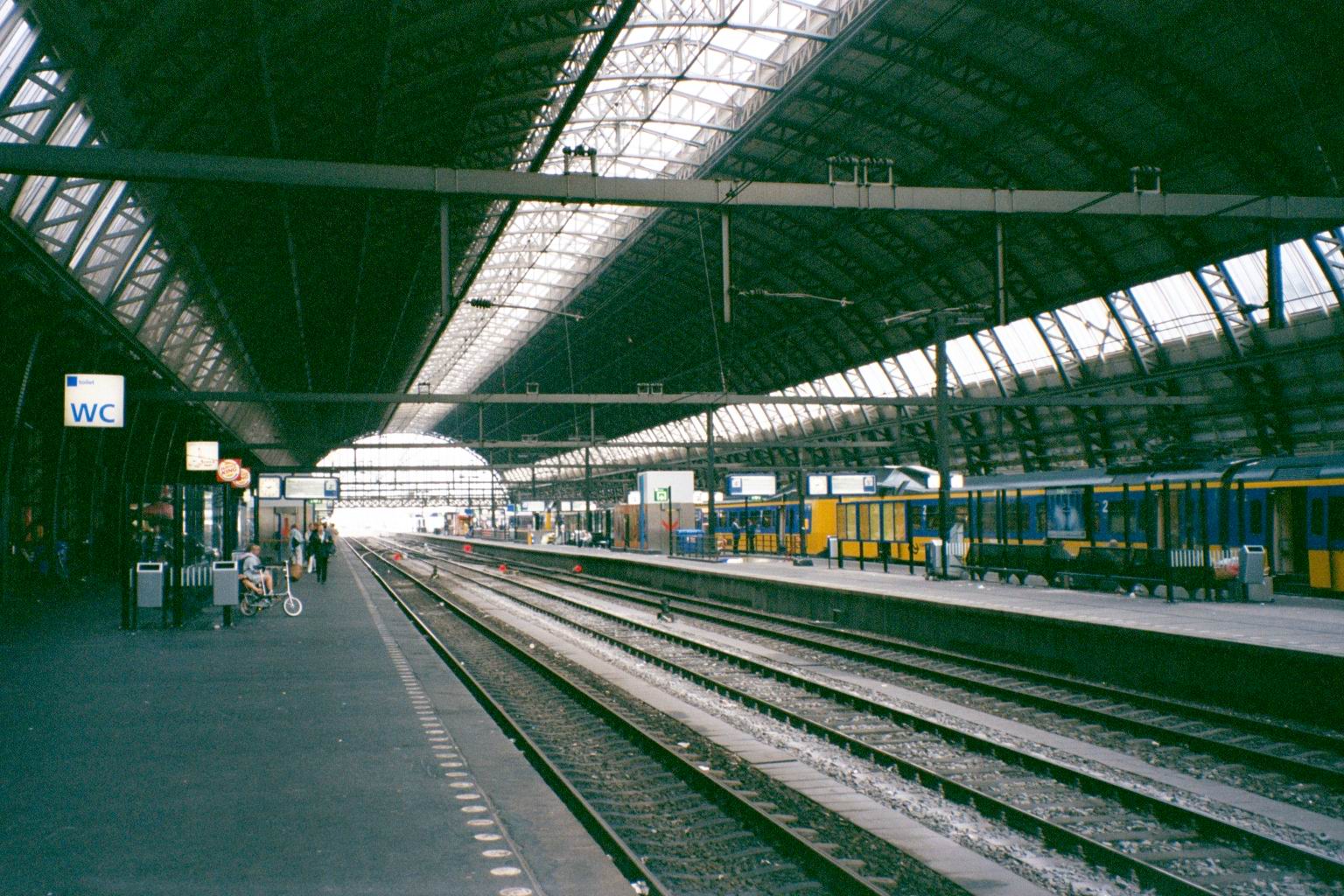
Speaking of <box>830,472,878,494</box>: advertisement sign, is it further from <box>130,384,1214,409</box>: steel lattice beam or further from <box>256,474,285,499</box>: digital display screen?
<box>256,474,285,499</box>: digital display screen

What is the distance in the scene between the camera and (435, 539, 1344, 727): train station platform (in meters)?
12.3

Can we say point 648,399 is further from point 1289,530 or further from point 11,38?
point 11,38

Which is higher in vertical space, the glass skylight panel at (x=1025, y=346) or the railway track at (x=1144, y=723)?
the glass skylight panel at (x=1025, y=346)

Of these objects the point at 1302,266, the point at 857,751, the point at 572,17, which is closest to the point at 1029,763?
the point at 857,751

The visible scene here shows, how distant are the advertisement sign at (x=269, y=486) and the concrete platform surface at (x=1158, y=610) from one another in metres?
23.1

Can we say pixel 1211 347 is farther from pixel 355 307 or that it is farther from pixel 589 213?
pixel 355 307

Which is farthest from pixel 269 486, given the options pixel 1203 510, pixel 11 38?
pixel 1203 510

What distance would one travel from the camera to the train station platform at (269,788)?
18.9ft

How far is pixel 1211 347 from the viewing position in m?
37.8

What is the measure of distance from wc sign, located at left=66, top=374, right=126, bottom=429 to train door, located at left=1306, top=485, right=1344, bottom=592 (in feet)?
78.6

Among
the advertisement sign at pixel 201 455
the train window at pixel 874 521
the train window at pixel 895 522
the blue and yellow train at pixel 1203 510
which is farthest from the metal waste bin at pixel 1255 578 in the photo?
the advertisement sign at pixel 201 455

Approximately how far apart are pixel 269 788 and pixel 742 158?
101ft

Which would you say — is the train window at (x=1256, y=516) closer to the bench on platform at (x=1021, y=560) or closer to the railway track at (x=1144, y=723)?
the bench on platform at (x=1021, y=560)

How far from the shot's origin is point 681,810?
8438mm
